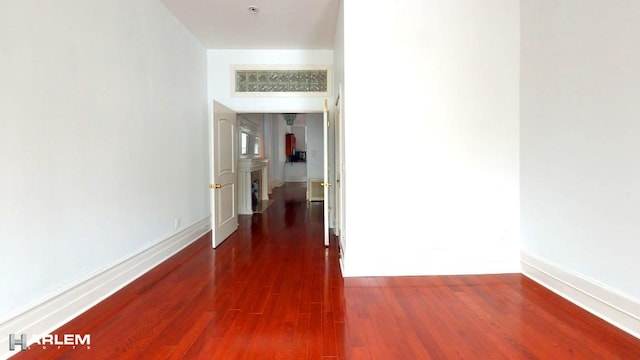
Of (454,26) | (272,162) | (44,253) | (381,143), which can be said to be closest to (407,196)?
(381,143)

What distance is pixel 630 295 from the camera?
207 centimetres

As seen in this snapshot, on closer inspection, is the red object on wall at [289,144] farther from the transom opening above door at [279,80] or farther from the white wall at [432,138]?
the white wall at [432,138]

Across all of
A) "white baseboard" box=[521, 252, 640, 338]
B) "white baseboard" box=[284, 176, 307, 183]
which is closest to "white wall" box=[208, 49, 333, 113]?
"white baseboard" box=[521, 252, 640, 338]

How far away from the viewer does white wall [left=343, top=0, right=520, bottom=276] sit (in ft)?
10.0

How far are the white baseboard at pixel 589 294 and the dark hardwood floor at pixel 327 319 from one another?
76 millimetres

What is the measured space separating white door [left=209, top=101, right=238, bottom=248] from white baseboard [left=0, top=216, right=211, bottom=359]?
2.32 feet

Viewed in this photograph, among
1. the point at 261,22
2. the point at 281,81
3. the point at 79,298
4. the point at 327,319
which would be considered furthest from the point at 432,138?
the point at 79,298

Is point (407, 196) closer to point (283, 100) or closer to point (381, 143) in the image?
point (381, 143)

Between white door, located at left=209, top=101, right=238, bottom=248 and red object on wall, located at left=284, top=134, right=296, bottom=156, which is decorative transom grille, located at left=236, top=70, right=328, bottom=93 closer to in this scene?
white door, located at left=209, top=101, right=238, bottom=248

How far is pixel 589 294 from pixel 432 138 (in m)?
1.77

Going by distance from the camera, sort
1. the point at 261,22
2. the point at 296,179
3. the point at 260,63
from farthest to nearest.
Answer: the point at 296,179 < the point at 260,63 < the point at 261,22

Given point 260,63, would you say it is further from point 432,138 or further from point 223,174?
point 432,138

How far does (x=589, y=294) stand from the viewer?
2344mm

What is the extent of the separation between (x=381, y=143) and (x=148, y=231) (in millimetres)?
2657
